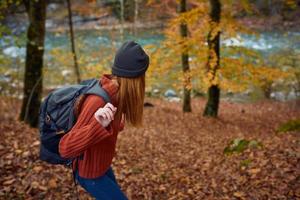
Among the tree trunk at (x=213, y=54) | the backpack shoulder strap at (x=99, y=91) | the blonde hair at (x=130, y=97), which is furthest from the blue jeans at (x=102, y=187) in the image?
the tree trunk at (x=213, y=54)

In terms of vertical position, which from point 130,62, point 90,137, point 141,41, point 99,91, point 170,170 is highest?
point 130,62

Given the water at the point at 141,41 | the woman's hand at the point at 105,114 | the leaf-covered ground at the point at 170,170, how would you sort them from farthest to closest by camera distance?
the water at the point at 141,41 < the leaf-covered ground at the point at 170,170 < the woman's hand at the point at 105,114

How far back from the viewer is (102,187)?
3.38 m

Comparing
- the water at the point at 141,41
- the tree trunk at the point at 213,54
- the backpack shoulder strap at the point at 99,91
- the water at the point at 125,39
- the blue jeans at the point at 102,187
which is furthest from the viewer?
the water at the point at 141,41

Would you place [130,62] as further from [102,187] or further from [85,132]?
[102,187]

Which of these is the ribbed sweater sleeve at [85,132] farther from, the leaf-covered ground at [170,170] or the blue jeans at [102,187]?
the leaf-covered ground at [170,170]

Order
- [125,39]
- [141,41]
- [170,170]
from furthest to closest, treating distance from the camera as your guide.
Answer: [141,41]
[125,39]
[170,170]

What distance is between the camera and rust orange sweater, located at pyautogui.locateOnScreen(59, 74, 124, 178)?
2951mm

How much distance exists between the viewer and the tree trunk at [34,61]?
8.72 m

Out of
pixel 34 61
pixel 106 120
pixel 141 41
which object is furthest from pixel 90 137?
pixel 141 41

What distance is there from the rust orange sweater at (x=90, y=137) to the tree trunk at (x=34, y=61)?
5958mm

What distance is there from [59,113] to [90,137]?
18.8 inches

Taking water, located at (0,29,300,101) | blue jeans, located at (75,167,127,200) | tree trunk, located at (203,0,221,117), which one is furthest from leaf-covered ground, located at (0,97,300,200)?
water, located at (0,29,300,101)

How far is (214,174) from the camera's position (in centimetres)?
681
